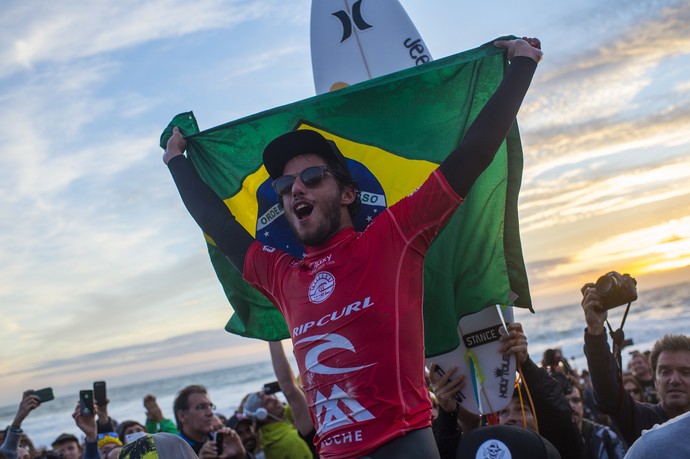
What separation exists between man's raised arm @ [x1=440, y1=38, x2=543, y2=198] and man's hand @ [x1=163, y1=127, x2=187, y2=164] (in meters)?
1.69

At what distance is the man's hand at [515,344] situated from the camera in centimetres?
401

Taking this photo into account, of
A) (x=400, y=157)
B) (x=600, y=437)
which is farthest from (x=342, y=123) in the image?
(x=600, y=437)

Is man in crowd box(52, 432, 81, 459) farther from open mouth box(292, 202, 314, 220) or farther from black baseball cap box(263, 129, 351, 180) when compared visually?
open mouth box(292, 202, 314, 220)

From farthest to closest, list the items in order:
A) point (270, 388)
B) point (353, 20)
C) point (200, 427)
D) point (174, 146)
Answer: point (270, 388) → point (200, 427) → point (353, 20) → point (174, 146)

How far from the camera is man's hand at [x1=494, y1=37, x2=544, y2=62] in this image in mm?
3445

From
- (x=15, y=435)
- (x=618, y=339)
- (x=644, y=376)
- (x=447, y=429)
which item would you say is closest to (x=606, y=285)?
(x=618, y=339)

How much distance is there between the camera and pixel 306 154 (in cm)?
346

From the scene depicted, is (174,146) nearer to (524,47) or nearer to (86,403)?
(524,47)

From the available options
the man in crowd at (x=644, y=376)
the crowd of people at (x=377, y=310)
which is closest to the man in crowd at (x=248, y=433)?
the crowd of people at (x=377, y=310)

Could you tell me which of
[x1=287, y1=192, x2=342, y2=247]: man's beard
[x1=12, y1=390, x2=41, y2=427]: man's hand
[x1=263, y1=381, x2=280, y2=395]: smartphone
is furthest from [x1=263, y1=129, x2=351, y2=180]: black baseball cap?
[x1=12, y1=390, x2=41, y2=427]: man's hand

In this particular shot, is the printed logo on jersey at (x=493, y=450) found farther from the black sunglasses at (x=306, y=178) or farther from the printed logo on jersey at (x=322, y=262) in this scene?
the black sunglasses at (x=306, y=178)

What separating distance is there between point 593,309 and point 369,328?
5.54 ft

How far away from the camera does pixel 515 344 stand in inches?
158

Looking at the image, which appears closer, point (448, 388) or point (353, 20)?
point (448, 388)
